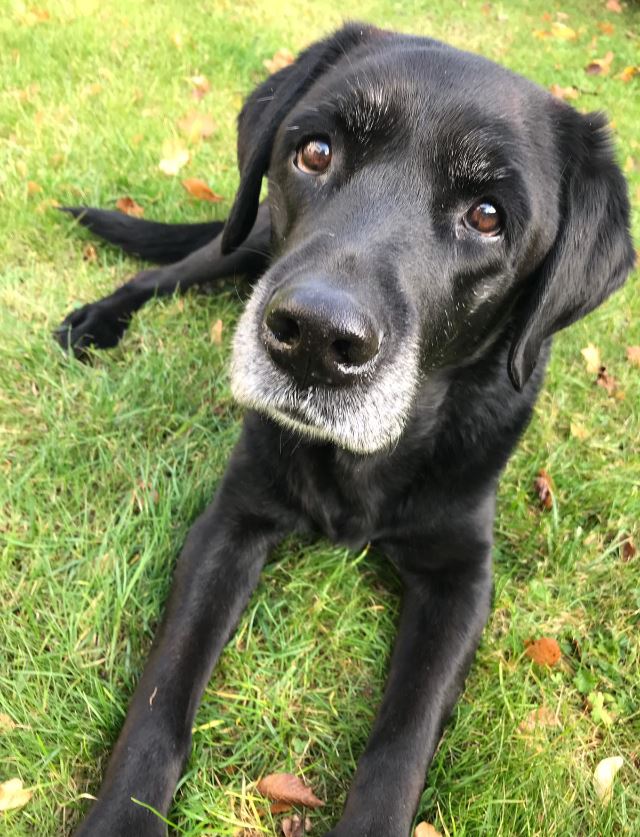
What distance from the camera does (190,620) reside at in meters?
1.69

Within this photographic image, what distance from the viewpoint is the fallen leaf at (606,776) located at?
5.32 ft

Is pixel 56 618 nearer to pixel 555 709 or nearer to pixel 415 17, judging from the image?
pixel 555 709

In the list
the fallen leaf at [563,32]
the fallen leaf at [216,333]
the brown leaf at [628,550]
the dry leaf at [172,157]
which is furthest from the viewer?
the fallen leaf at [563,32]

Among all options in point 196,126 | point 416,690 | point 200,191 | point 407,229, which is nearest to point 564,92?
point 196,126

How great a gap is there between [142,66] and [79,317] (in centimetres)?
235

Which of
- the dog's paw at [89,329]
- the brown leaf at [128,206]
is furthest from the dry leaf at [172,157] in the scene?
the dog's paw at [89,329]

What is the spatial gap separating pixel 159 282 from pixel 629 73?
5346mm

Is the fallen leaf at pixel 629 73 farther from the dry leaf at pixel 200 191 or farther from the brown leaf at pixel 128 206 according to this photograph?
the brown leaf at pixel 128 206

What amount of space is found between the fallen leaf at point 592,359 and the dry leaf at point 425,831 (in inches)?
76.6

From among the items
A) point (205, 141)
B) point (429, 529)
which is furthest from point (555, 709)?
point (205, 141)

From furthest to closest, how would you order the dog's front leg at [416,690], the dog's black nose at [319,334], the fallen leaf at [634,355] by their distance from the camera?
the fallen leaf at [634,355] → the dog's front leg at [416,690] → the dog's black nose at [319,334]

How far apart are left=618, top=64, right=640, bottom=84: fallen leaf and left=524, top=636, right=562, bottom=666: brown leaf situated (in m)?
5.71

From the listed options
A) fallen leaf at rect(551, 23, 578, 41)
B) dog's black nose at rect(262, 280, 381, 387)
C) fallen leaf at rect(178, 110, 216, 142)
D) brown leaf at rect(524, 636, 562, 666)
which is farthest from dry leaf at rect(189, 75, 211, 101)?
fallen leaf at rect(551, 23, 578, 41)

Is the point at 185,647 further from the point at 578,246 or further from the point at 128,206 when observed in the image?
the point at 128,206
